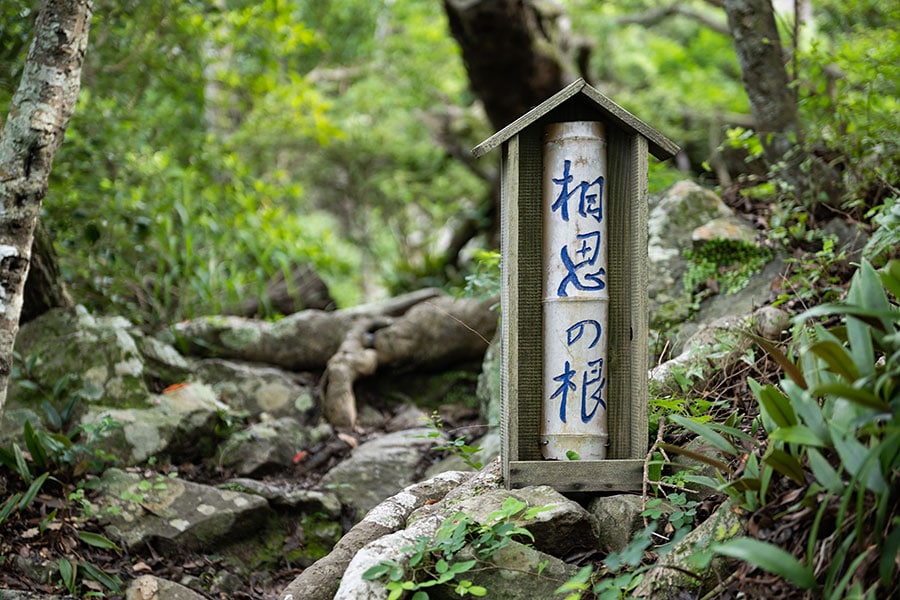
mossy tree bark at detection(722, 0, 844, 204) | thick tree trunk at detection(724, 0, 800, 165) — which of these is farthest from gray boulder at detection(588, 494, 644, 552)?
thick tree trunk at detection(724, 0, 800, 165)

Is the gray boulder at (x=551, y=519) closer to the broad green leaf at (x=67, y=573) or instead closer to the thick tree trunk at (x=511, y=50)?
the broad green leaf at (x=67, y=573)

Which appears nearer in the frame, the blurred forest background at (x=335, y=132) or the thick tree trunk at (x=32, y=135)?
the thick tree trunk at (x=32, y=135)

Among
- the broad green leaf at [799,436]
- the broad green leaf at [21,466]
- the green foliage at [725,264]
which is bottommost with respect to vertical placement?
the broad green leaf at [21,466]

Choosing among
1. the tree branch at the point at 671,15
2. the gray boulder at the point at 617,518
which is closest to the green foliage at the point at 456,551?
the gray boulder at the point at 617,518

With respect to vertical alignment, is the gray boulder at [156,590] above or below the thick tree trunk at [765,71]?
below

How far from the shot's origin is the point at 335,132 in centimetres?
836

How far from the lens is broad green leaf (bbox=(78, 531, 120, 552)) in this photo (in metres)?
3.46

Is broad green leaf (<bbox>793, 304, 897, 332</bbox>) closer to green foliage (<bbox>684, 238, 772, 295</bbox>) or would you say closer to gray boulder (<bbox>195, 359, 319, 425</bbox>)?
green foliage (<bbox>684, 238, 772, 295</bbox>)

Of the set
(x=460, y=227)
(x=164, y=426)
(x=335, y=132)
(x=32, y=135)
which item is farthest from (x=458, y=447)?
(x=460, y=227)

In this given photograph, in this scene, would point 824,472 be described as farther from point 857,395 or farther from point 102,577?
point 102,577

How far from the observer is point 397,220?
12.1 m

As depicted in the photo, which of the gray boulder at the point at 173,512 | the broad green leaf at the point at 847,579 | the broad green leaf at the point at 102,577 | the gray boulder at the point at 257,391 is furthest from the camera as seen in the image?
the gray boulder at the point at 257,391

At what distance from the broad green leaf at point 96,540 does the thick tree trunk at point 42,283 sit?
1.51 meters

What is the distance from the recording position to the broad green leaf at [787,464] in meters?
2.17
